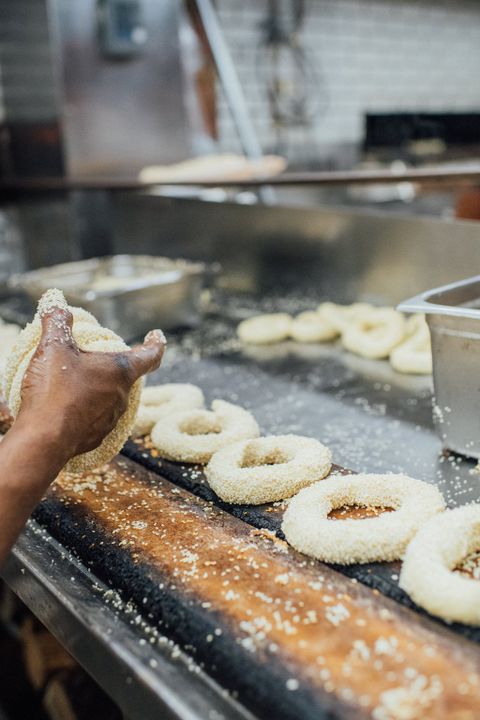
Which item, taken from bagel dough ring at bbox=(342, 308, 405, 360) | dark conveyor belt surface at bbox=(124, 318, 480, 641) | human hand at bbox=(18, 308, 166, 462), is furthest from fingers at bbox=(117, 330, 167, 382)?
bagel dough ring at bbox=(342, 308, 405, 360)

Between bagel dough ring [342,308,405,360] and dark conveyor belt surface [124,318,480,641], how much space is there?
36mm

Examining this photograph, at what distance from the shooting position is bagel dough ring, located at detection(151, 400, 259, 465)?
65.2 inches

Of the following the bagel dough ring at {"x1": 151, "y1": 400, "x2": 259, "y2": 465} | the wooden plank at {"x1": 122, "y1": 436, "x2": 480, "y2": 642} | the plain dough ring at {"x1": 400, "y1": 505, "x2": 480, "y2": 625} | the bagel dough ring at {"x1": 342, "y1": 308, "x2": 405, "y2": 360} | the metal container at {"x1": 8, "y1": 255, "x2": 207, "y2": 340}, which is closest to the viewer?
the plain dough ring at {"x1": 400, "y1": 505, "x2": 480, "y2": 625}

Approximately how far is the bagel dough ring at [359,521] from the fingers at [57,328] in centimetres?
52

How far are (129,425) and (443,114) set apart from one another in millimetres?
6882

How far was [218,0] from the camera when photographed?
19.5ft

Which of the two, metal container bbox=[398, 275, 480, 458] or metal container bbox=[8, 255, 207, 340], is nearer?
metal container bbox=[398, 275, 480, 458]

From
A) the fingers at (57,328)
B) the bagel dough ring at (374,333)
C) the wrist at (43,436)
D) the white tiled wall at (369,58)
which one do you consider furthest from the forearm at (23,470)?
the white tiled wall at (369,58)

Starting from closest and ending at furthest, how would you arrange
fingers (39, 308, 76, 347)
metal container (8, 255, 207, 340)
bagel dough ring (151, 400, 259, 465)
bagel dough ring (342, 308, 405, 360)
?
fingers (39, 308, 76, 347) → bagel dough ring (151, 400, 259, 465) → bagel dough ring (342, 308, 405, 360) → metal container (8, 255, 207, 340)

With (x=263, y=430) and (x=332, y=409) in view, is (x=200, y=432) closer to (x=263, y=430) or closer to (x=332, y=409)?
(x=263, y=430)

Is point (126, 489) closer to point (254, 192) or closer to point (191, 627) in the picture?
point (191, 627)

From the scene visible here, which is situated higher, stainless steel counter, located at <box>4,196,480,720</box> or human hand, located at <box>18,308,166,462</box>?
human hand, located at <box>18,308,166,462</box>

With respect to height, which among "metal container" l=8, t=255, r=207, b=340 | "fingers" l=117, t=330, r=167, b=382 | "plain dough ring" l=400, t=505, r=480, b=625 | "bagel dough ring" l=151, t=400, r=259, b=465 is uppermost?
"fingers" l=117, t=330, r=167, b=382

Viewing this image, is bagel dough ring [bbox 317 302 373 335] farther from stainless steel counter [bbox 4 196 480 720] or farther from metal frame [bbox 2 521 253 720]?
metal frame [bbox 2 521 253 720]
